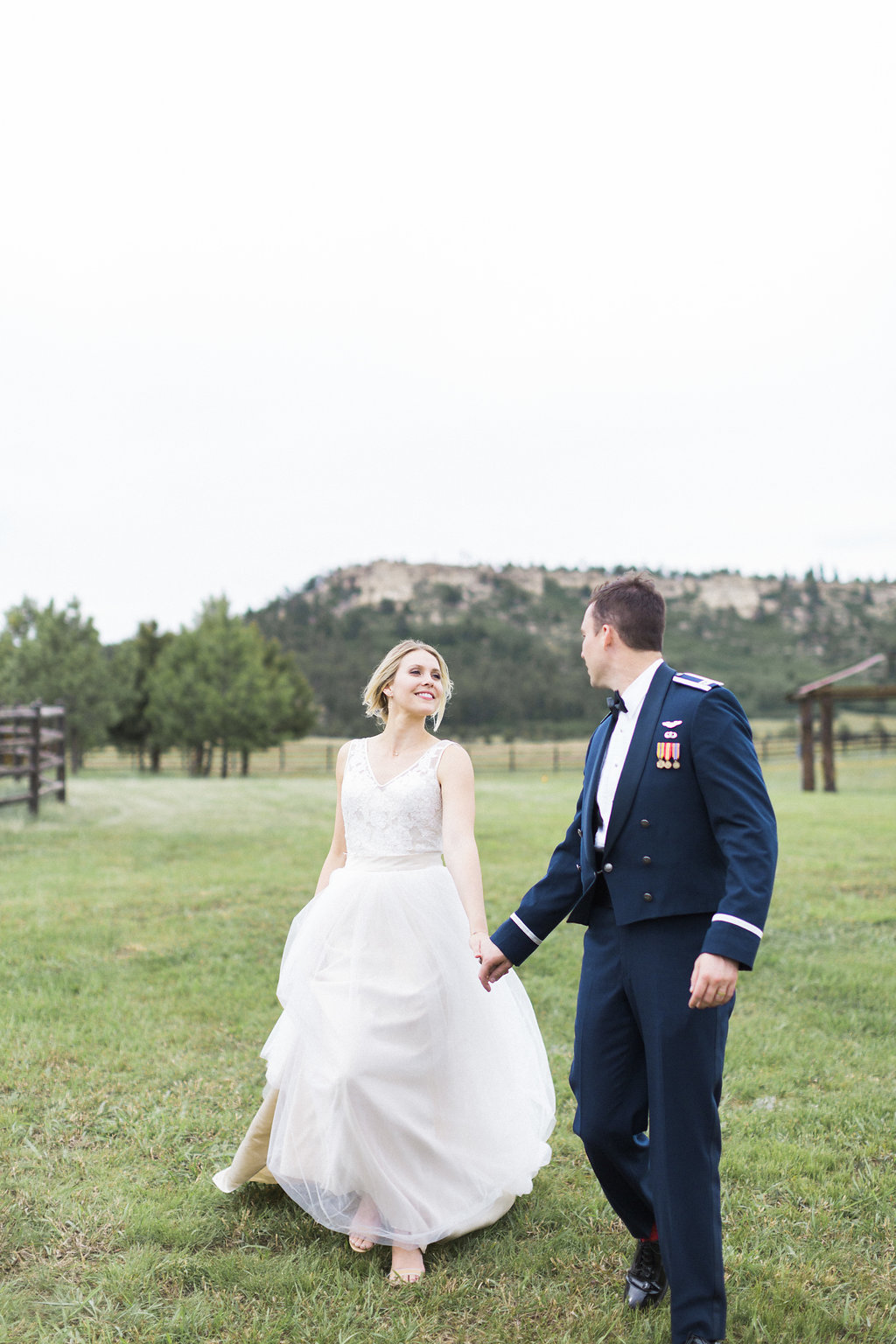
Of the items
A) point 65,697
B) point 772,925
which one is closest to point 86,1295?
point 772,925

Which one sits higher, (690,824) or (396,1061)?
(690,824)

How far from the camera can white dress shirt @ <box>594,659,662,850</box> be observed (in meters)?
3.16

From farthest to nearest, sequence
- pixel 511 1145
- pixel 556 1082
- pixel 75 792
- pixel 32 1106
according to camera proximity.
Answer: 1. pixel 75 792
2. pixel 556 1082
3. pixel 32 1106
4. pixel 511 1145

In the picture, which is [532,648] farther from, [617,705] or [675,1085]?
[675,1085]

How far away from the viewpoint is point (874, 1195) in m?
4.05

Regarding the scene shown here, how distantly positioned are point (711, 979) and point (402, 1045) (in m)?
1.42

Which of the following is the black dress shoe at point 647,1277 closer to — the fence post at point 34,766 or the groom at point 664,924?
the groom at point 664,924

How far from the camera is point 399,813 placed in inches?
157

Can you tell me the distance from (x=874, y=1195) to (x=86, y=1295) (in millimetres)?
3132

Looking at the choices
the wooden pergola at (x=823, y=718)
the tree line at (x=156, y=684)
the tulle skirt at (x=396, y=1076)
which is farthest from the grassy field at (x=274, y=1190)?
the tree line at (x=156, y=684)

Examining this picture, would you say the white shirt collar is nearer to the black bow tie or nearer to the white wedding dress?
the black bow tie

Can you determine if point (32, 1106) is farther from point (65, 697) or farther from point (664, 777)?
point (65, 697)

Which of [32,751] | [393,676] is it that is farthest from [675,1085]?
[32,751]

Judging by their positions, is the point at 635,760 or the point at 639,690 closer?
the point at 635,760
